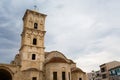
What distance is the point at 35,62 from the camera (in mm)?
35781

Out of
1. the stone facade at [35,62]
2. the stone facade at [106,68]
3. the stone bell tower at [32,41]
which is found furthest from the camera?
the stone facade at [106,68]

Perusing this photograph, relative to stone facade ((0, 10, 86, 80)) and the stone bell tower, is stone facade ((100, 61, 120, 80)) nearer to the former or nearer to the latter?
stone facade ((0, 10, 86, 80))

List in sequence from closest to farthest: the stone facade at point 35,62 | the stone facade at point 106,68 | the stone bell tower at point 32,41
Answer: the stone facade at point 35,62
the stone bell tower at point 32,41
the stone facade at point 106,68

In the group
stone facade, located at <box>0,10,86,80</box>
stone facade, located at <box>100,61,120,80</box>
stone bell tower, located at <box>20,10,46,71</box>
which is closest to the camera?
stone facade, located at <box>0,10,86,80</box>

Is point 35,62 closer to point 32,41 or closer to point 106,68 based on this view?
point 32,41

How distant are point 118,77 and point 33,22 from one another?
1414 inches

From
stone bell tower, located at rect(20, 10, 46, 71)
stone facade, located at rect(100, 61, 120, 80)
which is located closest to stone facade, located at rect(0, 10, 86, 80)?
stone bell tower, located at rect(20, 10, 46, 71)

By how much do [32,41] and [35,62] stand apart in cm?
481

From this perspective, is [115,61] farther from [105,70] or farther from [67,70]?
[67,70]

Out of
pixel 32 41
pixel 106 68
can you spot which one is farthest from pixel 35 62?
pixel 106 68

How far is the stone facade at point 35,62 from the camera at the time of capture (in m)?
33.3

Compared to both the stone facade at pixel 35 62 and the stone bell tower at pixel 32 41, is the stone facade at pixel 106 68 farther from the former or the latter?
the stone bell tower at pixel 32 41

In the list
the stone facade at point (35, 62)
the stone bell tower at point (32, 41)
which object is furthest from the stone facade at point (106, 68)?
the stone bell tower at point (32, 41)

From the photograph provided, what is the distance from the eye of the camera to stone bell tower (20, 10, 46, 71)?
35.2 meters
